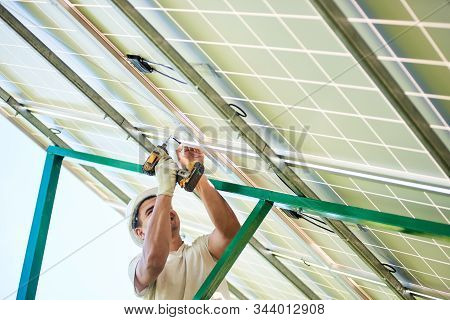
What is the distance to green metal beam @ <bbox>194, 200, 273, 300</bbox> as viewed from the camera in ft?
21.6

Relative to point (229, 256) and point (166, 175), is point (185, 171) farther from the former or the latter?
point (229, 256)

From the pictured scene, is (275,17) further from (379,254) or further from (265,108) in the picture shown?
(379,254)

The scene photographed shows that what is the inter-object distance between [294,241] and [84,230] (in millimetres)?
7015

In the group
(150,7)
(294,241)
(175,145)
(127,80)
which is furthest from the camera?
(294,241)

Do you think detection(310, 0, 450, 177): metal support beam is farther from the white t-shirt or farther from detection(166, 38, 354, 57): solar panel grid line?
the white t-shirt

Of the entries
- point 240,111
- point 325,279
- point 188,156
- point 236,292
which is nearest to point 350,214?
point 240,111

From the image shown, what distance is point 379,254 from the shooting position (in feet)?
28.3

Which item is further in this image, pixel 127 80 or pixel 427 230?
pixel 127 80

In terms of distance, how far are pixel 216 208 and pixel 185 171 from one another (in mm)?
541

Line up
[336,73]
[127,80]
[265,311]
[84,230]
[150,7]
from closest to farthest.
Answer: [265,311], [336,73], [150,7], [127,80], [84,230]

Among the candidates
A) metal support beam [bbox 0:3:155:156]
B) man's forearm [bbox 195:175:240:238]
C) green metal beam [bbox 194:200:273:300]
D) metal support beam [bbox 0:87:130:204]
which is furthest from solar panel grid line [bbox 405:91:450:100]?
metal support beam [bbox 0:87:130:204]

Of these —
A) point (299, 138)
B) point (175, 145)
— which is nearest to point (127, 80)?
point (175, 145)

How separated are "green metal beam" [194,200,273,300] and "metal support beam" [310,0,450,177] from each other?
1.92 meters

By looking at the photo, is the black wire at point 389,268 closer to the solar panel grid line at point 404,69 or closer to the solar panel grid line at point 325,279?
the solar panel grid line at point 325,279
